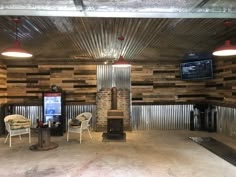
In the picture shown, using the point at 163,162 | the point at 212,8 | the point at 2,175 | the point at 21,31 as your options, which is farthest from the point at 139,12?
the point at 2,175

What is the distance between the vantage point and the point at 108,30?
4031mm

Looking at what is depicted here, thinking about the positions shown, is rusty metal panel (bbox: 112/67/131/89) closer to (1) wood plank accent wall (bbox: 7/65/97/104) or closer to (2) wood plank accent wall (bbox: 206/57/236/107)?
(1) wood plank accent wall (bbox: 7/65/97/104)

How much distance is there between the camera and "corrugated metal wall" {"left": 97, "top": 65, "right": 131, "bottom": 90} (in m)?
8.38

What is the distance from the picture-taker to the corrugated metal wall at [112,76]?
8.38 m

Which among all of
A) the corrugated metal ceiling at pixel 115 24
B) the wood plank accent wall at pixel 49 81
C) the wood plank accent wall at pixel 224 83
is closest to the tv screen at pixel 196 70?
the wood plank accent wall at pixel 224 83

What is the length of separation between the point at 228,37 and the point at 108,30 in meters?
2.74

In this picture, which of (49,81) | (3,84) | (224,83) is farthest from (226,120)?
(3,84)

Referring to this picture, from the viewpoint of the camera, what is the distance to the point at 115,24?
11.9 ft

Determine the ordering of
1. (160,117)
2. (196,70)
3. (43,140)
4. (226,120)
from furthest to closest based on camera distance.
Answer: (160,117)
(196,70)
(226,120)
(43,140)

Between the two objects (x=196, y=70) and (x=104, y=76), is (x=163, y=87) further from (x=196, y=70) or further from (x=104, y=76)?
(x=104, y=76)

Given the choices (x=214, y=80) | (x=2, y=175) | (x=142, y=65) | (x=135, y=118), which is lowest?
(x=2, y=175)

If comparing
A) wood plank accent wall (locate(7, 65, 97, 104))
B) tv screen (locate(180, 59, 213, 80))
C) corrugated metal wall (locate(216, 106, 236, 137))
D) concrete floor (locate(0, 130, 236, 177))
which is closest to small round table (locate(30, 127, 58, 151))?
concrete floor (locate(0, 130, 236, 177))

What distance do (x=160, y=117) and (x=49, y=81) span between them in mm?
4740

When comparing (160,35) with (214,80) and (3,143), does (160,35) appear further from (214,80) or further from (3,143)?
(3,143)
